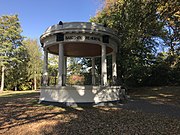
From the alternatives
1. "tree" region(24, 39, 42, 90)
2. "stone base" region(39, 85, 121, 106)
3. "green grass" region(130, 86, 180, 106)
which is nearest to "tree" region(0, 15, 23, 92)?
"tree" region(24, 39, 42, 90)

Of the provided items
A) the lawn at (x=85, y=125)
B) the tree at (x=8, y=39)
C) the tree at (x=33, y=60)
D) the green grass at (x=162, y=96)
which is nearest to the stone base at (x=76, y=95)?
the lawn at (x=85, y=125)

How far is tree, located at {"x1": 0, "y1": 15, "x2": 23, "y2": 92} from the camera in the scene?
33.1 m

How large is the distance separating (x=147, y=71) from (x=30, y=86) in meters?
24.3

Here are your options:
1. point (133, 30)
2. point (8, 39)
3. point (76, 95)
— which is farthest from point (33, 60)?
point (76, 95)

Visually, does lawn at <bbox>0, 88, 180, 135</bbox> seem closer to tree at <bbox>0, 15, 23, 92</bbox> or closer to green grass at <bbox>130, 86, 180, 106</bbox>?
green grass at <bbox>130, 86, 180, 106</bbox>

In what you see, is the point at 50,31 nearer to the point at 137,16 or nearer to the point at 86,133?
the point at 137,16

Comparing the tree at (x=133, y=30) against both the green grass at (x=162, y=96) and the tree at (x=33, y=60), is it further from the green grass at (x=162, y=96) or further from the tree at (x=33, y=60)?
the tree at (x=33, y=60)

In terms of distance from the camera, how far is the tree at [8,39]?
33.1 meters

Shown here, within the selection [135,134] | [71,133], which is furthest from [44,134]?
[135,134]

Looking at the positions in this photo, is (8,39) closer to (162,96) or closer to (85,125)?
(162,96)

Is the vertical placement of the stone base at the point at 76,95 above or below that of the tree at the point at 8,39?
below

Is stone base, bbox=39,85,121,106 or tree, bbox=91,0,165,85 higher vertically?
tree, bbox=91,0,165,85

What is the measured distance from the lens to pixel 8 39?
34.5 m

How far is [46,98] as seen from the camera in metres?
11.7
